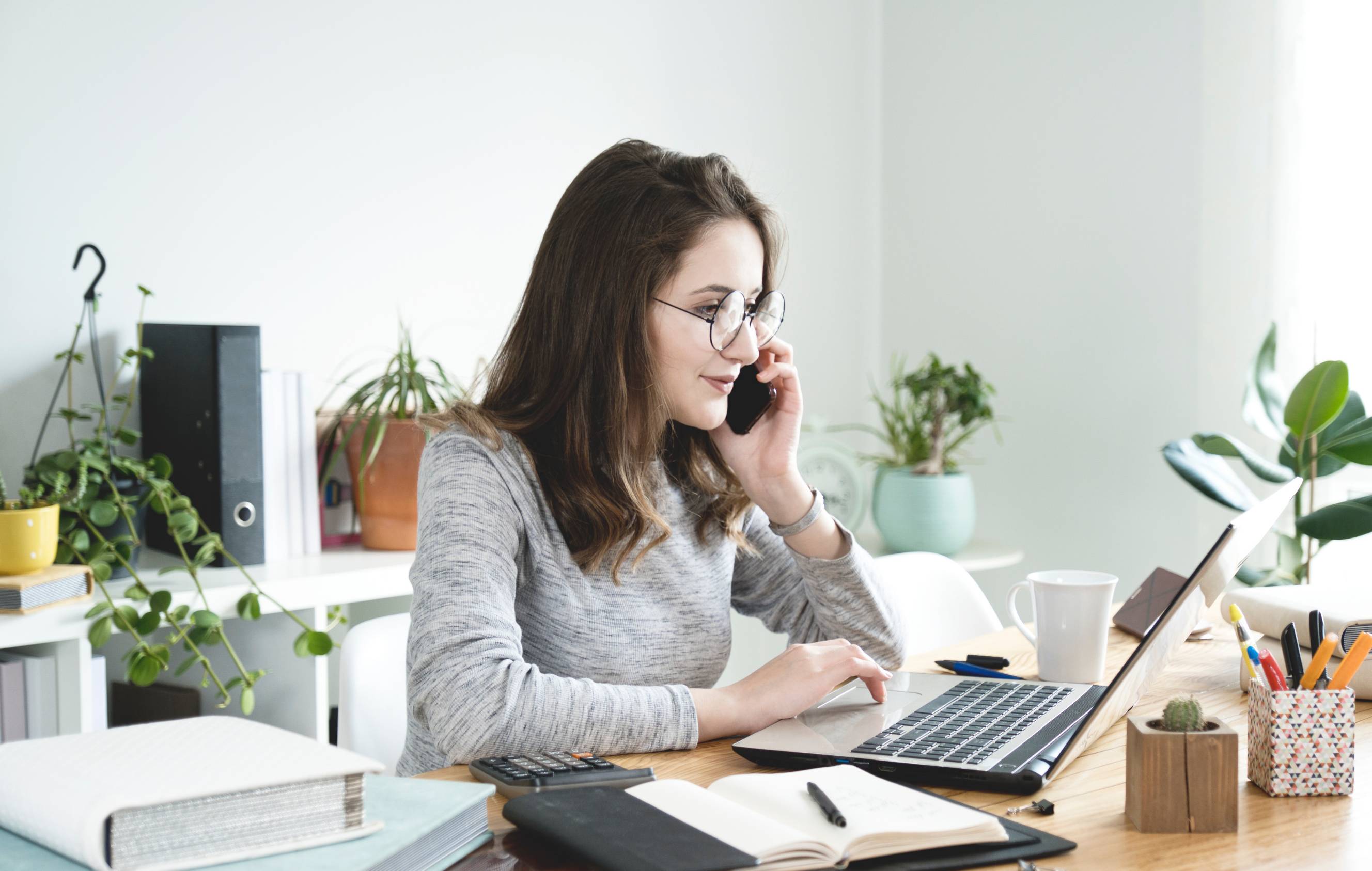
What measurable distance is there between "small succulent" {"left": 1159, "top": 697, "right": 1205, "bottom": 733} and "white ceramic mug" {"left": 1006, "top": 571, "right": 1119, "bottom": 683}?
0.39 m

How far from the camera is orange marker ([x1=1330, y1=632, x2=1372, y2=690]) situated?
92cm

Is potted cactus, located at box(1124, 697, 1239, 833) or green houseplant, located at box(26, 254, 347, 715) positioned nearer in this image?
potted cactus, located at box(1124, 697, 1239, 833)

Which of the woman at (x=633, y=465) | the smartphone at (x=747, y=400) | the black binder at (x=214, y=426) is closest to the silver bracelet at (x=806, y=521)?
the woman at (x=633, y=465)

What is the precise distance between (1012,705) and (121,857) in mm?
781

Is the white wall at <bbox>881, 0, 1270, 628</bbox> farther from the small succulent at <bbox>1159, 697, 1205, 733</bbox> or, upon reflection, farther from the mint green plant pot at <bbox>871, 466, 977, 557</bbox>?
the small succulent at <bbox>1159, 697, 1205, 733</bbox>

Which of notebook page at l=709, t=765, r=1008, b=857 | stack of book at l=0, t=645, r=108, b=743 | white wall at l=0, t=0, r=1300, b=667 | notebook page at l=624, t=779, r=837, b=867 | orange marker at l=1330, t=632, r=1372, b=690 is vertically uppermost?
white wall at l=0, t=0, r=1300, b=667

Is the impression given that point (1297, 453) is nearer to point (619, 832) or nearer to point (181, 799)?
point (619, 832)

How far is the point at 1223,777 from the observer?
82cm

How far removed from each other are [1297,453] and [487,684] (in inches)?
74.7

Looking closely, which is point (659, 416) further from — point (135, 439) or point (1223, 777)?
point (135, 439)

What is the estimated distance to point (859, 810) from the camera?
79cm

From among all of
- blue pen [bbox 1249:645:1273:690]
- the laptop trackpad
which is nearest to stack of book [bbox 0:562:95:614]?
the laptop trackpad

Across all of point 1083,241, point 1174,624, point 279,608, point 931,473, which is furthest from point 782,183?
point 1174,624

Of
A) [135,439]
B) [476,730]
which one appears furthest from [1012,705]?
[135,439]
